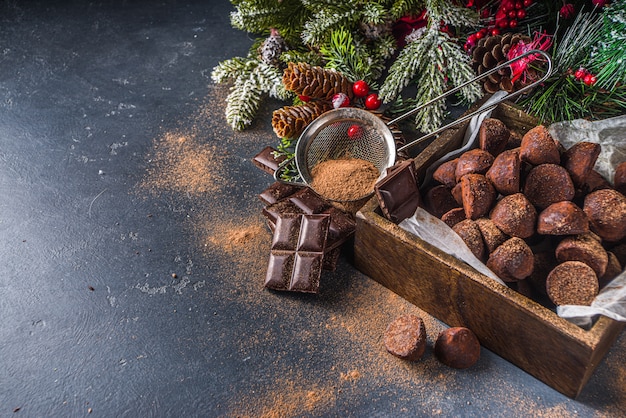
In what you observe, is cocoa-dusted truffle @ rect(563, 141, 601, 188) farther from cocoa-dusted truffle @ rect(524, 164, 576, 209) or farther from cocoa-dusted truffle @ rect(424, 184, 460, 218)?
cocoa-dusted truffle @ rect(424, 184, 460, 218)

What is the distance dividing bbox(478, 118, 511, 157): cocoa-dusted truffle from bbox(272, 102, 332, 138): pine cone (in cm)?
52

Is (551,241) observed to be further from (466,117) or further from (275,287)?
(275,287)

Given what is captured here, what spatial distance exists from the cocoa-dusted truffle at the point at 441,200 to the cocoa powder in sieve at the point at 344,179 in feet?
0.60

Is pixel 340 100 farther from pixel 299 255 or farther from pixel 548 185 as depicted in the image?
pixel 548 185

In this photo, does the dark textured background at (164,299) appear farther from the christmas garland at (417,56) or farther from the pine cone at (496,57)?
the pine cone at (496,57)

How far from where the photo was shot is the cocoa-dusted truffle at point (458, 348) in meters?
1.39

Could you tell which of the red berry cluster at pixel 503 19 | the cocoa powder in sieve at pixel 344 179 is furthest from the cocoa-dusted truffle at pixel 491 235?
the red berry cluster at pixel 503 19

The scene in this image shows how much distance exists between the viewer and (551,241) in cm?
150

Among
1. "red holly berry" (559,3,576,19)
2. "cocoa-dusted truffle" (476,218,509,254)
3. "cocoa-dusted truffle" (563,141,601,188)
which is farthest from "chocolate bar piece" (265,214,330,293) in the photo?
"red holly berry" (559,3,576,19)

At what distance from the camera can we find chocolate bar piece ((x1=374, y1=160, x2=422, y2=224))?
1.44 m

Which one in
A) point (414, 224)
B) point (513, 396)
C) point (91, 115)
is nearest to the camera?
point (513, 396)

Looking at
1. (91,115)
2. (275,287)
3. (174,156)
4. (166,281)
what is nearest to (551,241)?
(275,287)

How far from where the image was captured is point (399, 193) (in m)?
1.46

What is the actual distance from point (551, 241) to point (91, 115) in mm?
1532
